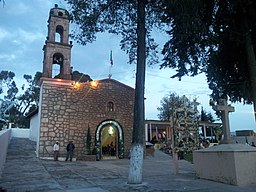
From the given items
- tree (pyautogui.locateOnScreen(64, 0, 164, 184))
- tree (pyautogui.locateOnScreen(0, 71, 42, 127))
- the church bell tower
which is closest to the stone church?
the church bell tower

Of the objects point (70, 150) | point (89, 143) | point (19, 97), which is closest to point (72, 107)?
point (89, 143)

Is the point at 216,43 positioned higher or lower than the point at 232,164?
higher

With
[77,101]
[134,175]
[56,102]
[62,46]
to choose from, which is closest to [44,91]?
[56,102]

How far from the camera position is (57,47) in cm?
1712

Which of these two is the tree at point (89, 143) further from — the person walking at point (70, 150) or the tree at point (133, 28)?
the tree at point (133, 28)

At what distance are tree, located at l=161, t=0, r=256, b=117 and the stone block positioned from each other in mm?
2514

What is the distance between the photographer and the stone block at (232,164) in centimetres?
738

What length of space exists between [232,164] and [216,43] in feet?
15.0

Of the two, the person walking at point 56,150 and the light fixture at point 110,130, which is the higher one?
the light fixture at point 110,130

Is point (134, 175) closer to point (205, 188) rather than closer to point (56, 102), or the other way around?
point (205, 188)

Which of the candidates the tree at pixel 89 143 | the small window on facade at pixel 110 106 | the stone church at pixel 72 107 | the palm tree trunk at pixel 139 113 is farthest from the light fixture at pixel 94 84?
the palm tree trunk at pixel 139 113

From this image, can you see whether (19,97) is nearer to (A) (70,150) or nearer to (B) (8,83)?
(B) (8,83)

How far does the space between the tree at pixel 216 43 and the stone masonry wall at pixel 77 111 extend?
337 inches

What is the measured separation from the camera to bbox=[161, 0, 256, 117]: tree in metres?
8.42
